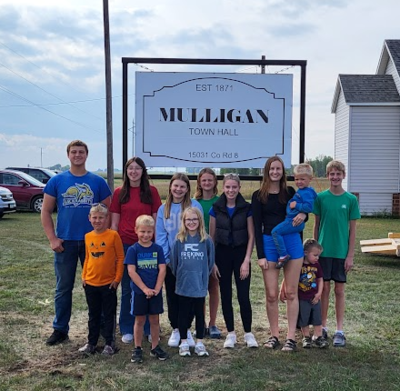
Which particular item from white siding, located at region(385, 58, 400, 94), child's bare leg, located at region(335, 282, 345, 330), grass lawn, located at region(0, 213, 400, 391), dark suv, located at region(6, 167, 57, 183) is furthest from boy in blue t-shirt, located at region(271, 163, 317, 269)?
dark suv, located at region(6, 167, 57, 183)

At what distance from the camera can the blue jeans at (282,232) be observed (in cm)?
418

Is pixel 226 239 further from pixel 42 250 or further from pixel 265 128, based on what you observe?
pixel 42 250

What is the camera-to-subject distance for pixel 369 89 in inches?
758

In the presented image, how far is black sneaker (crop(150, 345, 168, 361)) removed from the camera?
4116mm

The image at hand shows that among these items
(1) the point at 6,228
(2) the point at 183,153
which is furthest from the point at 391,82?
(2) the point at 183,153

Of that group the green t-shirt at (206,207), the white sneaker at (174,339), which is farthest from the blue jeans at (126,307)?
the green t-shirt at (206,207)

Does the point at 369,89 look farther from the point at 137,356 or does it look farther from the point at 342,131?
the point at 137,356

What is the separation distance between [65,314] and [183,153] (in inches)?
84.8

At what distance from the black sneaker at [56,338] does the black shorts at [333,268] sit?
99.5 inches

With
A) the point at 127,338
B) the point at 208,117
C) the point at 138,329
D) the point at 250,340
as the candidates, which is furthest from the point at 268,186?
the point at 127,338

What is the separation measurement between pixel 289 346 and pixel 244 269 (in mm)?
789

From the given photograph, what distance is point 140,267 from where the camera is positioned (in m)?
4.10

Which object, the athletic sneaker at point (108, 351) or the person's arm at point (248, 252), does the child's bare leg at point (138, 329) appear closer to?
the athletic sneaker at point (108, 351)

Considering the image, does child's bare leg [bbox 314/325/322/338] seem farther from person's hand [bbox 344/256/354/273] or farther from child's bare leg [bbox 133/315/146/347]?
child's bare leg [bbox 133/315/146/347]
